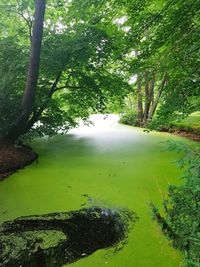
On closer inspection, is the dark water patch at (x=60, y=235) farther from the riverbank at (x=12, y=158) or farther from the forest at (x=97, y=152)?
the riverbank at (x=12, y=158)

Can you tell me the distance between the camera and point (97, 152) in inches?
203

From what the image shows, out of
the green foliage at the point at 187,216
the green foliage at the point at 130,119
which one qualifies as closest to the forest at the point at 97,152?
the green foliage at the point at 187,216

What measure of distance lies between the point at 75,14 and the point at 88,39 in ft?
8.11

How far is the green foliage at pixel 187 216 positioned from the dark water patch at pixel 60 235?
0.81 metres

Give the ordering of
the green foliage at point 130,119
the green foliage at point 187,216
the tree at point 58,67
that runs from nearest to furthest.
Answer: the green foliage at point 187,216
the tree at point 58,67
the green foliage at point 130,119

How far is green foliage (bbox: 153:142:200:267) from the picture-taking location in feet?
3.82

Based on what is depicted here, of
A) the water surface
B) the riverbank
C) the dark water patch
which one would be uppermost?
the riverbank

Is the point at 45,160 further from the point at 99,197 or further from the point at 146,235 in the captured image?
the point at 146,235

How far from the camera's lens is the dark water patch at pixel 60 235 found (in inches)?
74.9

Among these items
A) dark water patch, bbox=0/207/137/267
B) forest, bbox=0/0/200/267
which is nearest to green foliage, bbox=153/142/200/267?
forest, bbox=0/0/200/267

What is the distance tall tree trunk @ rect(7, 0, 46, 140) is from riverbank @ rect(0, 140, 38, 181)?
272 millimetres

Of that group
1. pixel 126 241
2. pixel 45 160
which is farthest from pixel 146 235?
pixel 45 160

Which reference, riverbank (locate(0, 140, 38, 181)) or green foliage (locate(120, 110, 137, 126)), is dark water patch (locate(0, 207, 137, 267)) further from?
green foliage (locate(120, 110, 137, 126))

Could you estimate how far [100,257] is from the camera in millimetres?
1893
